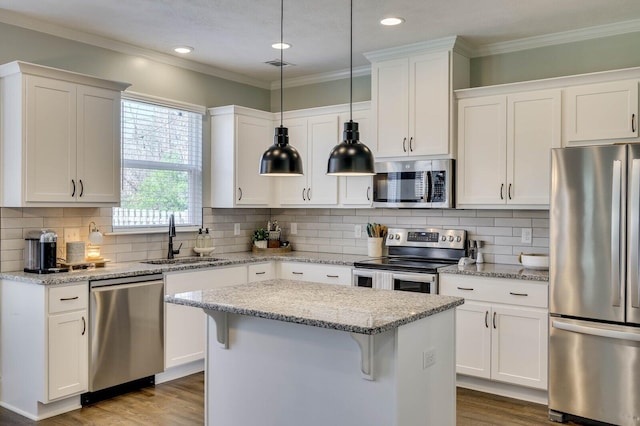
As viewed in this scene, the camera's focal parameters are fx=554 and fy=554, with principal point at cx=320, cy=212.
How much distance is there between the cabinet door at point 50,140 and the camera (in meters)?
3.66

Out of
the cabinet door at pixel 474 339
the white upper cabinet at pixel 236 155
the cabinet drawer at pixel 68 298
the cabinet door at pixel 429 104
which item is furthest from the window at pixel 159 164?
the cabinet door at pixel 474 339

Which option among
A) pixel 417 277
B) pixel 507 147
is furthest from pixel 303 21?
pixel 417 277

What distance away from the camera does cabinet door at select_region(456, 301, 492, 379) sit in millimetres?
4035

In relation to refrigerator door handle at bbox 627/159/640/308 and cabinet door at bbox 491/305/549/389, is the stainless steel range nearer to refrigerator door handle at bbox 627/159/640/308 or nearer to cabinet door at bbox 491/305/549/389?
cabinet door at bbox 491/305/549/389

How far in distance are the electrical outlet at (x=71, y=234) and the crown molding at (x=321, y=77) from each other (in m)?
2.65

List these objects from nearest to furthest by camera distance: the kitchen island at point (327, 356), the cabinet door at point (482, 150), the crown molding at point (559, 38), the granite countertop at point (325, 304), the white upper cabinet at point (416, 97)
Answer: the granite countertop at point (325, 304), the kitchen island at point (327, 356), the crown molding at point (559, 38), the cabinet door at point (482, 150), the white upper cabinet at point (416, 97)

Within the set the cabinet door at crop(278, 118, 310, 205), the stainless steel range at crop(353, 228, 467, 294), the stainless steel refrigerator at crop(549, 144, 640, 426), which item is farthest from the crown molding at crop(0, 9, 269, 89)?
the stainless steel refrigerator at crop(549, 144, 640, 426)

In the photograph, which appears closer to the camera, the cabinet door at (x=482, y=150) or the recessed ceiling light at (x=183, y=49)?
the cabinet door at (x=482, y=150)

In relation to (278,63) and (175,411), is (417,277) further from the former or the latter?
(278,63)

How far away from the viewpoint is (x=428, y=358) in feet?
8.45

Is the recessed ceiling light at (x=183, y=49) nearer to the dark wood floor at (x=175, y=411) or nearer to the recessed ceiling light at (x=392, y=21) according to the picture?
the recessed ceiling light at (x=392, y=21)

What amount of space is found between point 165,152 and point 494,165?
2.81 metres

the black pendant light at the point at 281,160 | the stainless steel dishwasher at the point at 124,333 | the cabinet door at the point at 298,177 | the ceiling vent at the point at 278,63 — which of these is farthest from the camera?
the cabinet door at the point at 298,177

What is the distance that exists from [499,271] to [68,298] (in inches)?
118
